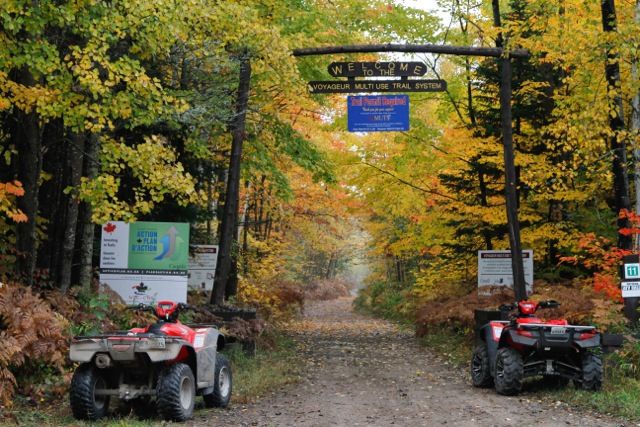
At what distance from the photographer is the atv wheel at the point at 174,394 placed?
866 cm

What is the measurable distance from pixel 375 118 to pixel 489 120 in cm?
434

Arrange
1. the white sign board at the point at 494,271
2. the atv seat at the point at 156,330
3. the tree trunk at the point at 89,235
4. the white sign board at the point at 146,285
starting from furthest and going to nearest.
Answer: the white sign board at the point at 494,271
the white sign board at the point at 146,285
the tree trunk at the point at 89,235
the atv seat at the point at 156,330

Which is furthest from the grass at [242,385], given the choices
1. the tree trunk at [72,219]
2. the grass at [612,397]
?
the grass at [612,397]

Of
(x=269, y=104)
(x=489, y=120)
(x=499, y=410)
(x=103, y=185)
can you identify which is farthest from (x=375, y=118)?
(x=499, y=410)

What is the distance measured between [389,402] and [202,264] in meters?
9.12

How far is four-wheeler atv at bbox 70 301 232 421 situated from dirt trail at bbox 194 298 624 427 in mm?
577

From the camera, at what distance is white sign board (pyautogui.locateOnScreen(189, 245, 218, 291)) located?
18.9 m

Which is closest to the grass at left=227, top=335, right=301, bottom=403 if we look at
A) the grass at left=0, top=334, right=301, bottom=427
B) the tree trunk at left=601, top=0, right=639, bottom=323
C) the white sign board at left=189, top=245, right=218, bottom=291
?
the grass at left=0, top=334, right=301, bottom=427

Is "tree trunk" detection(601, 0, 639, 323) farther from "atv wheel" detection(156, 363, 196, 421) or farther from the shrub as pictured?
the shrub

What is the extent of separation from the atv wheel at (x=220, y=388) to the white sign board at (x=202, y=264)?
848cm

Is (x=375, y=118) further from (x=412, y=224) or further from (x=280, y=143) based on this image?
(x=412, y=224)

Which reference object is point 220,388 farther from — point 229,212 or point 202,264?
point 202,264

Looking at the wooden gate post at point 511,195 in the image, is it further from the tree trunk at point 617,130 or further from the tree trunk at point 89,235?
the tree trunk at point 89,235

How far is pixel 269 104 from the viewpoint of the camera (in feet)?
66.5
